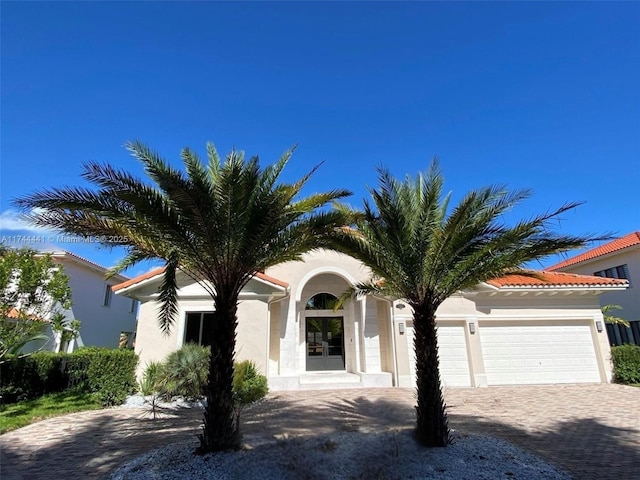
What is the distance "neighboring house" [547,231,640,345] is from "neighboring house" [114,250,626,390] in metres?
6.59

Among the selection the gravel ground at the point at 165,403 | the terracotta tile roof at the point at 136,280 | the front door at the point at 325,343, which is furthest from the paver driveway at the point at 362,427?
the terracotta tile roof at the point at 136,280

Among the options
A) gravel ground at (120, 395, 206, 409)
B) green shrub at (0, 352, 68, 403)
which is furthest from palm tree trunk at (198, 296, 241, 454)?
green shrub at (0, 352, 68, 403)

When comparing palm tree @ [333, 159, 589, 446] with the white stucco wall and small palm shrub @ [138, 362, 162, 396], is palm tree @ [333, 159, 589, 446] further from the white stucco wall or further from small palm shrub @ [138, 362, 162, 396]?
the white stucco wall

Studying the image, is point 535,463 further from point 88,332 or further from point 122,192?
point 88,332

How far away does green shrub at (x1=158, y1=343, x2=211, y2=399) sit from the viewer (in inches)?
476

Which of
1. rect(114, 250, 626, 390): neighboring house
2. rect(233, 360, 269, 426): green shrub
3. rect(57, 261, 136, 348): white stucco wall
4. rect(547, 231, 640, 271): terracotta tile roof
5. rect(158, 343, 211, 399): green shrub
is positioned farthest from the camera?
rect(547, 231, 640, 271): terracotta tile roof

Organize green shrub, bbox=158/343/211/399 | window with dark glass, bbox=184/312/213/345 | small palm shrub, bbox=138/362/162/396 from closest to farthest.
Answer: green shrub, bbox=158/343/211/399 → small palm shrub, bbox=138/362/162/396 → window with dark glass, bbox=184/312/213/345

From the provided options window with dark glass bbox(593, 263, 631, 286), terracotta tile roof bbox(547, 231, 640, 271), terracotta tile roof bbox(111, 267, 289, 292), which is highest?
terracotta tile roof bbox(547, 231, 640, 271)

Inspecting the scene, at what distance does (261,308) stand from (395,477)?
32.5ft

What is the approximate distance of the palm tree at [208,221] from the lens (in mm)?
6727

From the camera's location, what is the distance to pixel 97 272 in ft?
75.8

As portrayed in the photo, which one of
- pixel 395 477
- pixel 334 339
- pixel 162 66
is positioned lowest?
pixel 395 477

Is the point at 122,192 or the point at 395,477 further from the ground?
the point at 122,192

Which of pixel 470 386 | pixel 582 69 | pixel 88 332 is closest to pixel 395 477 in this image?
pixel 470 386
